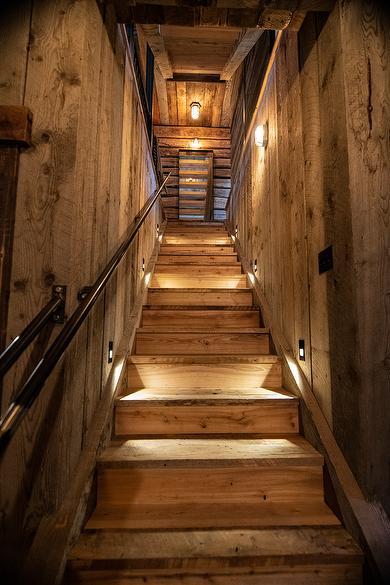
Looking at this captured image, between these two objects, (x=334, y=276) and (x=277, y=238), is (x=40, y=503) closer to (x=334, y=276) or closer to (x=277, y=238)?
(x=334, y=276)

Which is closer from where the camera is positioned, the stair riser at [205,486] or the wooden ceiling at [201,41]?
the stair riser at [205,486]

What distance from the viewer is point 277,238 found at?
8.15 feet

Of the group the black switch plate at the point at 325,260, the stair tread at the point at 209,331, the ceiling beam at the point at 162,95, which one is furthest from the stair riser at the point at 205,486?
the ceiling beam at the point at 162,95

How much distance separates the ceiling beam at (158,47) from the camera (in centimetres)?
354

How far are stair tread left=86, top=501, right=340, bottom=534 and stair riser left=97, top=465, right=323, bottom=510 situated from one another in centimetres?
2

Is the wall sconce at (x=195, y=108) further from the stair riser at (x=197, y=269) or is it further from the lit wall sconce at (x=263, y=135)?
the stair riser at (x=197, y=269)

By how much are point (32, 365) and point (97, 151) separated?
3.64 ft

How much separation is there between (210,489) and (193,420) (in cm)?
38

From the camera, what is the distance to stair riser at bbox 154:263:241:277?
3760 millimetres

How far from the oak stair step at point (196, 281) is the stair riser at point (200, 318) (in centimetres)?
84

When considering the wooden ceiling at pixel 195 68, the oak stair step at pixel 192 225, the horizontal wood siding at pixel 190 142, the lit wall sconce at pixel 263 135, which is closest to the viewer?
the lit wall sconce at pixel 263 135

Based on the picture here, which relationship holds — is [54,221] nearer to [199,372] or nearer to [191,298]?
[199,372]

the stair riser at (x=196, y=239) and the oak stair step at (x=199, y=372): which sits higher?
the stair riser at (x=196, y=239)

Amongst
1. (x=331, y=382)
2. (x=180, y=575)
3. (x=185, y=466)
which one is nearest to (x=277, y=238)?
(x=331, y=382)
